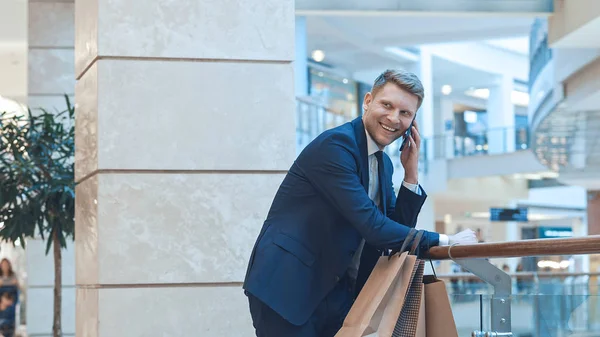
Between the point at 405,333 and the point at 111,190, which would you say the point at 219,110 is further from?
the point at 405,333

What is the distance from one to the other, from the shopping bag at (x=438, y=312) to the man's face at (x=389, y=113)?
1.50 feet

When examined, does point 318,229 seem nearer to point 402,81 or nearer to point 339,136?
point 339,136

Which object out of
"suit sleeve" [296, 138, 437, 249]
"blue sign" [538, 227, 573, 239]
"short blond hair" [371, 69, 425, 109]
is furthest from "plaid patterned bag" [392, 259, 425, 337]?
"blue sign" [538, 227, 573, 239]

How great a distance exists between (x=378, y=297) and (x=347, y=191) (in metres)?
0.31

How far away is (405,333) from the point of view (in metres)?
2.72

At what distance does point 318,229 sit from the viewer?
2.88 m

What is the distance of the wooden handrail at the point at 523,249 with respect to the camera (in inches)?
97.5

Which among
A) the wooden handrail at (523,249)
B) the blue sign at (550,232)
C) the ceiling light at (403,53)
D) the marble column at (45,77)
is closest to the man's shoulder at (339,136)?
the wooden handrail at (523,249)

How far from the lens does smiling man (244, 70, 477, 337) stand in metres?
2.81

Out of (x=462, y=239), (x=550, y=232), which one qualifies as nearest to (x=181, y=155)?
(x=462, y=239)

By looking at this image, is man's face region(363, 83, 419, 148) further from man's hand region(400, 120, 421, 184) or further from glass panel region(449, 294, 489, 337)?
glass panel region(449, 294, 489, 337)

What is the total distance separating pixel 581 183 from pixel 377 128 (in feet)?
86.6

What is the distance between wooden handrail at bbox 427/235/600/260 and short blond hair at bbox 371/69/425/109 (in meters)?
0.45

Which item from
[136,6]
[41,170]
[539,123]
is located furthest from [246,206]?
[539,123]
